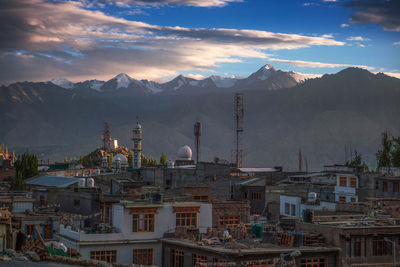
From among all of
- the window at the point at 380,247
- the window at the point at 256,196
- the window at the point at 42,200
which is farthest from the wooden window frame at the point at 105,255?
the window at the point at 256,196

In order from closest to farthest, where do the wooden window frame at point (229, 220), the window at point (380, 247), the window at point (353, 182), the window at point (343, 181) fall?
the window at point (380, 247), the wooden window frame at point (229, 220), the window at point (353, 182), the window at point (343, 181)

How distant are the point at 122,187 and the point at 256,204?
60.3 ft

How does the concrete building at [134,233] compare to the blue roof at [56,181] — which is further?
the blue roof at [56,181]

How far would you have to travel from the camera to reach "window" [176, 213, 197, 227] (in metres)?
38.7

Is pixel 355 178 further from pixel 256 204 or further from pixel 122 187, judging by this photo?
pixel 122 187

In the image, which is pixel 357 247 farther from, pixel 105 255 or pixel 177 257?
Answer: pixel 105 255

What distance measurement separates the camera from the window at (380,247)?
1367 inches

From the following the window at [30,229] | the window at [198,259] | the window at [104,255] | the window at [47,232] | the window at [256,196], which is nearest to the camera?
the window at [198,259]

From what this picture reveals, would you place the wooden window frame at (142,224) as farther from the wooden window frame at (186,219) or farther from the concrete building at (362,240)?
the concrete building at (362,240)

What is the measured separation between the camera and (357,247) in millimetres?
34156

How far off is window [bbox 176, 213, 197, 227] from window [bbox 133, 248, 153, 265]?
2558 millimetres

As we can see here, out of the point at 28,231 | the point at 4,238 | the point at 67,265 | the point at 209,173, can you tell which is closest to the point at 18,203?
the point at 28,231

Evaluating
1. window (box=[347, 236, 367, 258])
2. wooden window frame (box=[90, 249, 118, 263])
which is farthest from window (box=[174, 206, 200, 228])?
→ window (box=[347, 236, 367, 258])

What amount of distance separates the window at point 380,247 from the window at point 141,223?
11.5 metres
